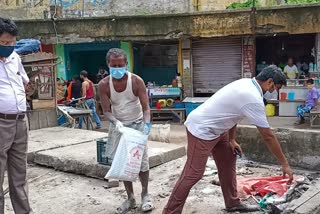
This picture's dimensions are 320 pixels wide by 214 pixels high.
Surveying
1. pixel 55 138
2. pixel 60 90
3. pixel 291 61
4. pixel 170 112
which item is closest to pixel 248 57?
pixel 291 61

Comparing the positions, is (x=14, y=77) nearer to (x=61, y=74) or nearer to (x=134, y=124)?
(x=134, y=124)

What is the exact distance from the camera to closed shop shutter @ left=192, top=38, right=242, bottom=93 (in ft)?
50.6

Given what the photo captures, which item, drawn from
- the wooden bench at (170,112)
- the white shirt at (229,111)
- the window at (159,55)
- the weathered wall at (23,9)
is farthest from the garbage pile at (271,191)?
the weathered wall at (23,9)

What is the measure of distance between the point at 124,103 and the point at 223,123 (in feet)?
4.11

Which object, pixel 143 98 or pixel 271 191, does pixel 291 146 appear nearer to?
pixel 271 191

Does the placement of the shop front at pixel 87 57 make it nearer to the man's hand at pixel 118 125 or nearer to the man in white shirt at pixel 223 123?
the man's hand at pixel 118 125

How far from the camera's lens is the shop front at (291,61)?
13.9 metres

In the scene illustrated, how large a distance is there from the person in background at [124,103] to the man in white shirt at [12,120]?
3.07 ft

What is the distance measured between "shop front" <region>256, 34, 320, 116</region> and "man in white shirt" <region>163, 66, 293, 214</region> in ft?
33.5

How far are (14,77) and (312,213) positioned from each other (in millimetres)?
3046

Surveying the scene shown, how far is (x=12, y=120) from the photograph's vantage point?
3.95 meters

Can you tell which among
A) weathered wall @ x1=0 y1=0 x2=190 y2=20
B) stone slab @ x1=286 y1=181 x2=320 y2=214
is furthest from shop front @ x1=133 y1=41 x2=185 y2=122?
stone slab @ x1=286 y1=181 x2=320 y2=214

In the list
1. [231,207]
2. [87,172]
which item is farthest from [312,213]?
[87,172]

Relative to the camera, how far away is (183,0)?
1675 centimetres
